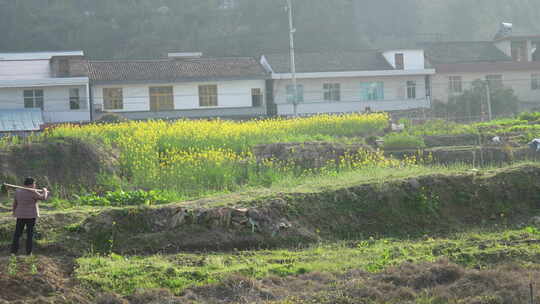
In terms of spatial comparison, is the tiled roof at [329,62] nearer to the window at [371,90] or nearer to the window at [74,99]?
the window at [371,90]

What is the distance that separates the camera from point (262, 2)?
6875 cm

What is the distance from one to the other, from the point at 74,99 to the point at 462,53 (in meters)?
27.9

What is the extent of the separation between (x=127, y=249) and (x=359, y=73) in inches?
1456

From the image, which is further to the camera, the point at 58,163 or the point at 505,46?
the point at 505,46

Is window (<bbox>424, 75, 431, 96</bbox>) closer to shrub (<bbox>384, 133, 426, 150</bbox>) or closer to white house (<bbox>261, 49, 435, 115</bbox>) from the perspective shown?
white house (<bbox>261, 49, 435, 115</bbox>)

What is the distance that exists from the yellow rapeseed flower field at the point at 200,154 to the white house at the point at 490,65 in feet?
86.7

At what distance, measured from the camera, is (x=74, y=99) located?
143 ft

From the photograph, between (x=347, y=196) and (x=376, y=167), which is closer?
(x=347, y=196)

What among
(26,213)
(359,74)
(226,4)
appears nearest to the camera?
(26,213)

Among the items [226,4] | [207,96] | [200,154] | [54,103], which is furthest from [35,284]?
[226,4]


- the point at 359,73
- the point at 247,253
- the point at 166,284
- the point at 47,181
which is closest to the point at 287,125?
the point at 47,181

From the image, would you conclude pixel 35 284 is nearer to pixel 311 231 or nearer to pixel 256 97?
pixel 311 231

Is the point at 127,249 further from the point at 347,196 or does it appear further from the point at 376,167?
the point at 376,167

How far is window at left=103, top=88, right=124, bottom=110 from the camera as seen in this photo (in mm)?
44750
